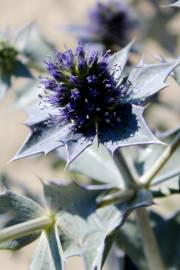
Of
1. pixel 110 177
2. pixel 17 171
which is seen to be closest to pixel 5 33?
pixel 110 177

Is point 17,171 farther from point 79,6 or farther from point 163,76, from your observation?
point 163,76

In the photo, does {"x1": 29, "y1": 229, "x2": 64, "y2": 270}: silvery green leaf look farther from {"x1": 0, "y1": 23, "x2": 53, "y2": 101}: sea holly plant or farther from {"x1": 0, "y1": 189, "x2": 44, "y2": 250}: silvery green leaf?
{"x1": 0, "y1": 23, "x2": 53, "y2": 101}: sea holly plant

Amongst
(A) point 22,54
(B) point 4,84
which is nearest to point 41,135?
(B) point 4,84

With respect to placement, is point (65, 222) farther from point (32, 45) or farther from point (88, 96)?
point (32, 45)

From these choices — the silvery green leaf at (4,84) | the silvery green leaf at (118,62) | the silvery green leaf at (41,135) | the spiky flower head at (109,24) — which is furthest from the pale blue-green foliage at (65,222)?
the spiky flower head at (109,24)

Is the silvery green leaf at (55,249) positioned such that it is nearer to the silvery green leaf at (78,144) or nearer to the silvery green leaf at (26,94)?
the silvery green leaf at (78,144)

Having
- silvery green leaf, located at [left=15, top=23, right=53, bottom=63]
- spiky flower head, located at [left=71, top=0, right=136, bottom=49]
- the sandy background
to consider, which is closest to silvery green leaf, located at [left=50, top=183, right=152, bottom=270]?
silvery green leaf, located at [left=15, top=23, right=53, bottom=63]
